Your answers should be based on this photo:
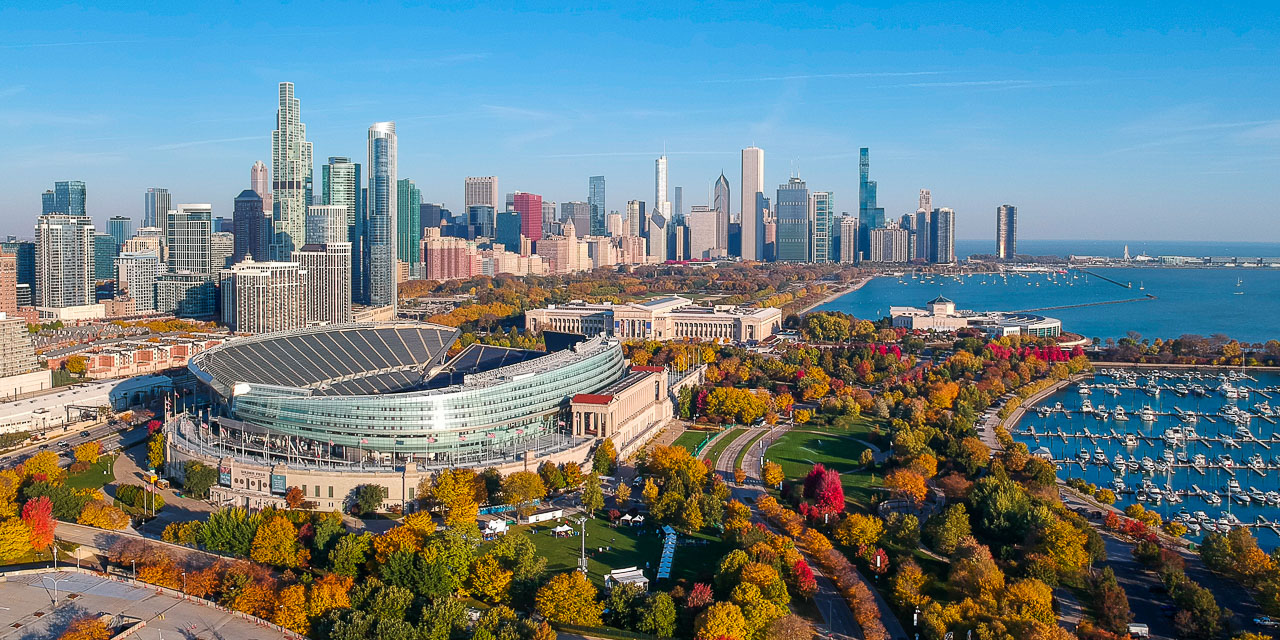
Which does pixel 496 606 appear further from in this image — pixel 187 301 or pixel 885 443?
pixel 187 301

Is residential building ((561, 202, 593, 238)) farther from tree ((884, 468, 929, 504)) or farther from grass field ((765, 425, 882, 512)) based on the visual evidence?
tree ((884, 468, 929, 504))

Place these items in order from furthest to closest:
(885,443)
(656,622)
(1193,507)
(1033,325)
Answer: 1. (1033,325)
2. (885,443)
3. (1193,507)
4. (656,622)

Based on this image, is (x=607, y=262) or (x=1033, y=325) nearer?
(x=1033, y=325)

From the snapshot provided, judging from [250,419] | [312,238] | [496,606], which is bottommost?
[496,606]

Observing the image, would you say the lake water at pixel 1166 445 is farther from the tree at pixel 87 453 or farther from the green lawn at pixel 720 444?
the tree at pixel 87 453

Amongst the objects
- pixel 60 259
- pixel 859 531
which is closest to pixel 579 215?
pixel 60 259

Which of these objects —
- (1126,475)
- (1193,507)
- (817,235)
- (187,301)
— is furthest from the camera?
(817,235)

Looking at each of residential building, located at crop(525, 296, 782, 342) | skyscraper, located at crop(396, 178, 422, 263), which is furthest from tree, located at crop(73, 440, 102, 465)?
skyscraper, located at crop(396, 178, 422, 263)

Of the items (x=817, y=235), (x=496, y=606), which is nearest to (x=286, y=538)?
(x=496, y=606)
